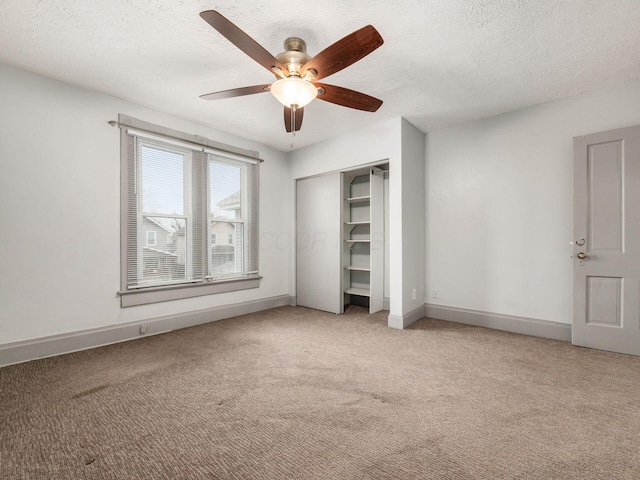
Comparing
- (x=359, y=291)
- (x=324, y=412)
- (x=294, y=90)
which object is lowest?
(x=324, y=412)

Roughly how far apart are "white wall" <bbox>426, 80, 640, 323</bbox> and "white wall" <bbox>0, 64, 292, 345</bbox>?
12.3 ft

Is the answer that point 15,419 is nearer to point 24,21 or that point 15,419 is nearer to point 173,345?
point 173,345

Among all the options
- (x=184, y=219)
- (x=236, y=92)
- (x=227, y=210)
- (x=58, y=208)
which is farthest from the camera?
(x=227, y=210)

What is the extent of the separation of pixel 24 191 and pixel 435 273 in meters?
4.60

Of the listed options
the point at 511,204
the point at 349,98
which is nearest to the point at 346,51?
the point at 349,98

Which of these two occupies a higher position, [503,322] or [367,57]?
[367,57]

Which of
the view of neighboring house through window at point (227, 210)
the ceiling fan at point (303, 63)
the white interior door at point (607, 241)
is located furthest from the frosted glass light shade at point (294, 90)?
the white interior door at point (607, 241)

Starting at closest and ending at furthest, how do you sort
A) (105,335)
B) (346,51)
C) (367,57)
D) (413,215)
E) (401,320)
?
1. (346,51)
2. (367,57)
3. (105,335)
4. (401,320)
5. (413,215)

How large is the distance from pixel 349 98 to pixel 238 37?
102 centimetres

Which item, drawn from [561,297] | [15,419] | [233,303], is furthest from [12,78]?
[561,297]

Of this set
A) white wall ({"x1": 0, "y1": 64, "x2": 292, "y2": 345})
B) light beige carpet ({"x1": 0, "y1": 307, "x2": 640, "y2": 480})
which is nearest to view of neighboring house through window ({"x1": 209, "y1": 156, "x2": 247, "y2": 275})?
white wall ({"x1": 0, "y1": 64, "x2": 292, "y2": 345})

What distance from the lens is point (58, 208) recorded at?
283 cm

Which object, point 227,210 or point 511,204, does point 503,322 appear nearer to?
point 511,204

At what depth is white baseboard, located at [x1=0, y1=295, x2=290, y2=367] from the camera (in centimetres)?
261
